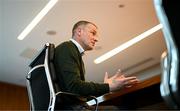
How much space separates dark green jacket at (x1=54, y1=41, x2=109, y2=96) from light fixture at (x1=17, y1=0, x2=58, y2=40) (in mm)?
3057

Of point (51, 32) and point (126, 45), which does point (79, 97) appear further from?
point (126, 45)

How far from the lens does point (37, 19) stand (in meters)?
5.35

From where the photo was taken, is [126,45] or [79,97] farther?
[126,45]

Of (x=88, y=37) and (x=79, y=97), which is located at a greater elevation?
(x=88, y=37)

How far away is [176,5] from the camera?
38.9 inches

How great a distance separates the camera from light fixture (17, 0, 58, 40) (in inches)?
195

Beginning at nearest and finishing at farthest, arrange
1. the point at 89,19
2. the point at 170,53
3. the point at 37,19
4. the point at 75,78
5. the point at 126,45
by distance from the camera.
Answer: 1. the point at 170,53
2. the point at 75,78
3. the point at 37,19
4. the point at 89,19
5. the point at 126,45

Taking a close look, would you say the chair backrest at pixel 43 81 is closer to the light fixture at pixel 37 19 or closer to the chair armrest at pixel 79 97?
the chair armrest at pixel 79 97

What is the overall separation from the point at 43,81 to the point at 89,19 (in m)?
3.63

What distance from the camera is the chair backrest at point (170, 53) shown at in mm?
898

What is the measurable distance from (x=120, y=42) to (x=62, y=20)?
157 centimetres

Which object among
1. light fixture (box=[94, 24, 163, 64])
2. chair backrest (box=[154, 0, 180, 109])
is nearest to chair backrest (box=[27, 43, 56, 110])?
chair backrest (box=[154, 0, 180, 109])

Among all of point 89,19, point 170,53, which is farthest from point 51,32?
point 170,53

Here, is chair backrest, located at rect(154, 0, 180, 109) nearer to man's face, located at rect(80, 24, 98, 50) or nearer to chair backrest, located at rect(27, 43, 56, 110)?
chair backrest, located at rect(27, 43, 56, 110)
